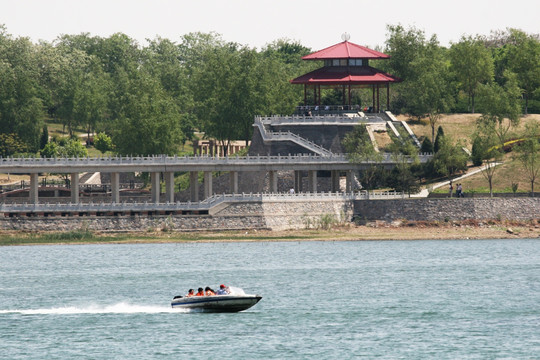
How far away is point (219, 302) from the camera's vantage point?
75125 millimetres

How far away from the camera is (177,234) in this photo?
130125 millimetres

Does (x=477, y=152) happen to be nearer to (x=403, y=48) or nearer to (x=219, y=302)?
Result: (x=403, y=48)

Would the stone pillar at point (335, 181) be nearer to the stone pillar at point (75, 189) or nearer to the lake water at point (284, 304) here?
the lake water at point (284, 304)

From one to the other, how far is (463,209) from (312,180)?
19897mm

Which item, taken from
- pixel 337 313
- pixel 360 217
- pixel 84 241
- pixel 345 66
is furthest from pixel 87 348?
pixel 345 66

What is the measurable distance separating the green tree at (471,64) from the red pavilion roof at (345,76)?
761 inches

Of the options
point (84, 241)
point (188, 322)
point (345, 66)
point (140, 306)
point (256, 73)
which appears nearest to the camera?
point (188, 322)

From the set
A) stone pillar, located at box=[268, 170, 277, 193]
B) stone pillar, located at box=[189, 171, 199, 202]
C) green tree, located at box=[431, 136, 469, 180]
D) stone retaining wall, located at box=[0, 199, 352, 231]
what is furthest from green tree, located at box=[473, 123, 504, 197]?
stone pillar, located at box=[189, 171, 199, 202]

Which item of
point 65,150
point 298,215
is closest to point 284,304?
point 298,215

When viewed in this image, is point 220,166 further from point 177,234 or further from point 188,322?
point 188,322

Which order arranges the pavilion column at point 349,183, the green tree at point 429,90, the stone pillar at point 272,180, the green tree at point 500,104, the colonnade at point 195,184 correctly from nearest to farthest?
the colonnade at point 195,184 < the stone pillar at point 272,180 < the pavilion column at point 349,183 < the green tree at point 500,104 < the green tree at point 429,90

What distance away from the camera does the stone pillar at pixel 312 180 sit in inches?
5630

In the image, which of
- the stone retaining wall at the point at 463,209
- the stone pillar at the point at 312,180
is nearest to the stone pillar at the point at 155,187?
the stone pillar at the point at 312,180

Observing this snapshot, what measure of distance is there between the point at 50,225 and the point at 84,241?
22.5ft
